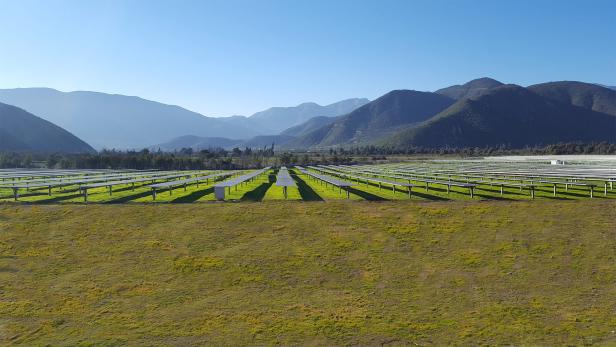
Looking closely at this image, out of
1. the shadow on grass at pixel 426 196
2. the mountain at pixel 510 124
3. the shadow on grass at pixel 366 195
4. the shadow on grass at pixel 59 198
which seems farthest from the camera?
the mountain at pixel 510 124

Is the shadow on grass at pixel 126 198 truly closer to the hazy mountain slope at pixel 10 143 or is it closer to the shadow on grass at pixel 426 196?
the shadow on grass at pixel 426 196

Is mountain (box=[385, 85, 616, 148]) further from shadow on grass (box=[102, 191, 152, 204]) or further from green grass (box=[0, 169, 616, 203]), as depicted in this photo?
shadow on grass (box=[102, 191, 152, 204])

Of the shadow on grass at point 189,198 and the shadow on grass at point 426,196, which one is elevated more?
the shadow on grass at point 189,198

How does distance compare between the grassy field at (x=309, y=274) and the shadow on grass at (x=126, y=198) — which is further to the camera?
the shadow on grass at (x=126, y=198)

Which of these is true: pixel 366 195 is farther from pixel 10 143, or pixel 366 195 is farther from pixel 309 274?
pixel 10 143

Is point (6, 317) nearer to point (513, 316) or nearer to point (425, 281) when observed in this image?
point (425, 281)

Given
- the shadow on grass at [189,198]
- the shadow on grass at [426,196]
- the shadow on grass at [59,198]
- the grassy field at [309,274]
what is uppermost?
the shadow on grass at [59,198]

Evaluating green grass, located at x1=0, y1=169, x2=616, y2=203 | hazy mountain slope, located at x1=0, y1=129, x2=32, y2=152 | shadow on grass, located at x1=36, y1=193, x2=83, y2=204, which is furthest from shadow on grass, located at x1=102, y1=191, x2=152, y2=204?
hazy mountain slope, located at x1=0, y1=129, x2=32, y2=152

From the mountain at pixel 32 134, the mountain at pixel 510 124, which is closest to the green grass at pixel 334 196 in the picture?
the mountain at pixel 510 124
